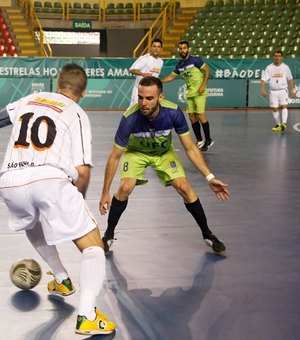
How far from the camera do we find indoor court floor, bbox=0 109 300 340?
13.4 ft

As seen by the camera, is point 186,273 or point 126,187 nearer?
point 186,273

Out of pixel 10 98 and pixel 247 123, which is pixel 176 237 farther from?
pixel 10 98

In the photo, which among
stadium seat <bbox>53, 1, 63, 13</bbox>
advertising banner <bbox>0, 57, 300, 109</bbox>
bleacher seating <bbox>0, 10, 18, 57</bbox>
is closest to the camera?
advertising banner <bbox>0, 57, 300, 109</bbox>

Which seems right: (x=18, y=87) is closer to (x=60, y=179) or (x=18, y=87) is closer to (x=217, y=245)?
(x=217, y=245)

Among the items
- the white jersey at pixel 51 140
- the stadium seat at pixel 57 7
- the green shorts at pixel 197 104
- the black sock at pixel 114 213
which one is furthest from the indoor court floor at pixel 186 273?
the stadium seat at pixel 57 7

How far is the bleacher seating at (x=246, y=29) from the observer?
27125mm

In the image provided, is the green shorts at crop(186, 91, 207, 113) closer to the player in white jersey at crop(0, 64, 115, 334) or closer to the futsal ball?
the futsal ball

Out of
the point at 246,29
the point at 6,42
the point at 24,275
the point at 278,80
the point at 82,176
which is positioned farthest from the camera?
the point at 6,42

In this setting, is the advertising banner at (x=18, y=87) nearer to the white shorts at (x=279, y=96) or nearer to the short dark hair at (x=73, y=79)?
the white shorts at (x=279, y=96)

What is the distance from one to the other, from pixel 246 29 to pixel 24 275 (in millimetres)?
25098

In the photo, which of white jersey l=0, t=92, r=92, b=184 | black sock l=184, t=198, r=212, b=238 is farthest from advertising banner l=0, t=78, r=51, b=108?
white jersey l=0, t=92, r=92, b=184

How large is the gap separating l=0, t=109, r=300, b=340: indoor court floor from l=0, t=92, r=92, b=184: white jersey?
3.16ft

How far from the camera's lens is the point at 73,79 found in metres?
4.13

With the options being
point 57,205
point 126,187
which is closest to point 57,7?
point 126,187
